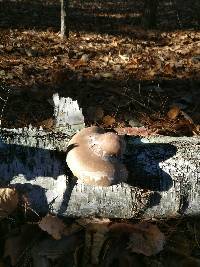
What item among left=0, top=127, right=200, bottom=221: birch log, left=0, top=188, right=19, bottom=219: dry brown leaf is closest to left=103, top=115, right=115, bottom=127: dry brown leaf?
left=0, top=127, right=200, bottom=221: birch log

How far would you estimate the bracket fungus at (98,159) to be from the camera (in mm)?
2588

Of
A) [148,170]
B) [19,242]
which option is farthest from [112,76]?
[19,242]

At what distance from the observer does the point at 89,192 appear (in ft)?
9.35

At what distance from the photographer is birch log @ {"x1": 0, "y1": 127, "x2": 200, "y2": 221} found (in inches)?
112

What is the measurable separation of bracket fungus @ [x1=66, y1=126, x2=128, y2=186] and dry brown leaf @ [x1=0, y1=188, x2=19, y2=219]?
438 millimetres

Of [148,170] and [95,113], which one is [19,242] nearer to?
[148,170]

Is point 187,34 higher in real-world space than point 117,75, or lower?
higher

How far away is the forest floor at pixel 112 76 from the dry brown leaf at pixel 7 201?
0.28 meters

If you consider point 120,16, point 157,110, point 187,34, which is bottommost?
point 157,110

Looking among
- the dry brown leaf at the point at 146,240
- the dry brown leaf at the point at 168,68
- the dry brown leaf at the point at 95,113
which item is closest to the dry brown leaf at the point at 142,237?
the dry brown leaf at the point at 146,240

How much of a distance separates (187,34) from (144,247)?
789 cm

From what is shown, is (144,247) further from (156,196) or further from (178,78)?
(178,78)

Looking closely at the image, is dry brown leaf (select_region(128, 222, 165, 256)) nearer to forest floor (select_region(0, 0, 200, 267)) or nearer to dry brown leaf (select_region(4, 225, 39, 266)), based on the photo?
forest floor (select_region(0, 0, 200, 267))

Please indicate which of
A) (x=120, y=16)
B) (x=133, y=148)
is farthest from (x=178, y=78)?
(x=120, y=16)
